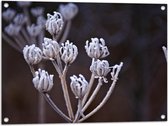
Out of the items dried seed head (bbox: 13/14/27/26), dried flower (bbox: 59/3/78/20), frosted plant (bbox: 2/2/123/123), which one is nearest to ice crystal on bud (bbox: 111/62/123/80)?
frosted plant (bbox: 2/2/123/123)

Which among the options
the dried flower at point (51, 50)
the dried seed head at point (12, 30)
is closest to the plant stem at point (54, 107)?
the dried flower at point (51, 50)

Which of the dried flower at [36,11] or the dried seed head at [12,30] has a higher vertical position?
the dried flower at [36,11]

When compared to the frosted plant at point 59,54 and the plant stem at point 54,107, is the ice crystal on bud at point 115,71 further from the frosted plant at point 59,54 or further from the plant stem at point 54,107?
the plant stem at point 54,107

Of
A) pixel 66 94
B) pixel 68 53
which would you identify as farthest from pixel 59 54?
pixel 66 94

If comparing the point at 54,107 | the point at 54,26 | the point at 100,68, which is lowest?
the point at 54,107

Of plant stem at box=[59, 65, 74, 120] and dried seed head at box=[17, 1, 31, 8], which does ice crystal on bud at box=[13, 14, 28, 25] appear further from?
plant stem at box=[59, 65, 74, 120]

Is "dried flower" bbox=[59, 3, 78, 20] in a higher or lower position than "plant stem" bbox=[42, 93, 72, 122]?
higher

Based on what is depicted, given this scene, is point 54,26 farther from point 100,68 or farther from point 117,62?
point 117,62
